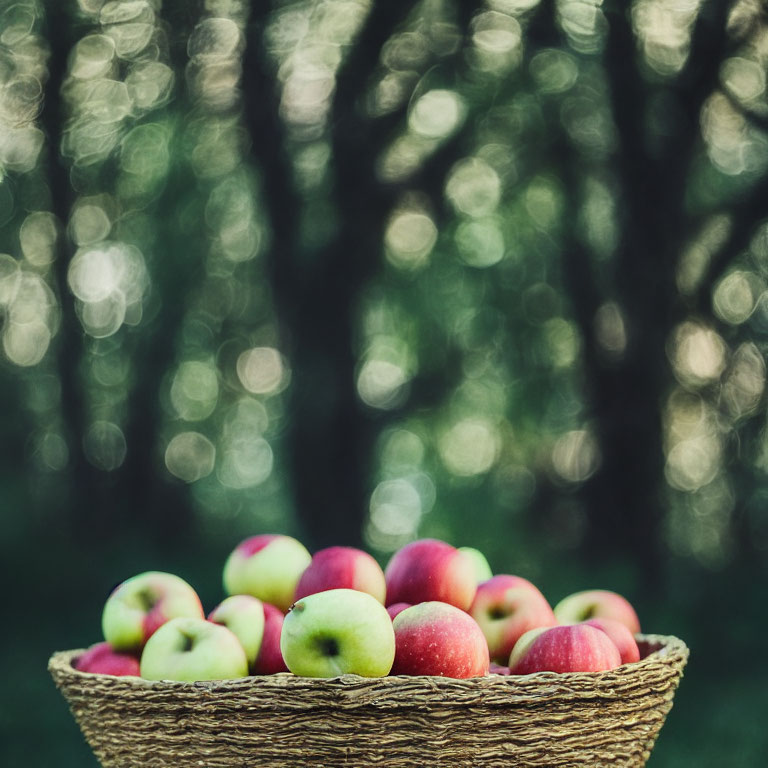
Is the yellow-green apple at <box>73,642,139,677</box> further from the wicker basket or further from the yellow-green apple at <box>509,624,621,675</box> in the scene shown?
the yellow-green apple at <box>509,624,621,675</box>

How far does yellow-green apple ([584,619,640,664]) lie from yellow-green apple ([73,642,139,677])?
33.3 inches

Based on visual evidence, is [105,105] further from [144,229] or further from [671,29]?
[671,29]

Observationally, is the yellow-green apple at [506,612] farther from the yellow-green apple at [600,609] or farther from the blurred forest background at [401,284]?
the blurred forest background at [401,284]

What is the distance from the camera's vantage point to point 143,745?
152 centimetres

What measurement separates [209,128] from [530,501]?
339cm

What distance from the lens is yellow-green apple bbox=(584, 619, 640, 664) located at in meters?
1.75

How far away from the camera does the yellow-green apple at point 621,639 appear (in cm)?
175

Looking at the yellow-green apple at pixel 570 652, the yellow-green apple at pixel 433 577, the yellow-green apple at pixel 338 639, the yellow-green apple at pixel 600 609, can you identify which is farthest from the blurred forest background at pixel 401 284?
the yellow-green apple at pixel 338 639

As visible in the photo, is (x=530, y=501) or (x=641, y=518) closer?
(x=641, y=518)

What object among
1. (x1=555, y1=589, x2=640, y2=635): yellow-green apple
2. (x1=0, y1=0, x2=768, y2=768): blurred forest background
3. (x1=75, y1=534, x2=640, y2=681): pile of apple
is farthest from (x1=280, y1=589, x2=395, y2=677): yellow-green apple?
(x1=0, y1=0, x2=768, y2=768): blurred forest background

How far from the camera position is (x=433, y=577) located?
1.87m

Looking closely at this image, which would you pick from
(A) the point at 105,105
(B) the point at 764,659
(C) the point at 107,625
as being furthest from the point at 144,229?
(C) the point at 107,625

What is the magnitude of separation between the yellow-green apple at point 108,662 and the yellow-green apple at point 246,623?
0.17 m

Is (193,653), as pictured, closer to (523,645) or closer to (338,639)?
(338,639)
